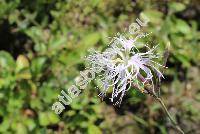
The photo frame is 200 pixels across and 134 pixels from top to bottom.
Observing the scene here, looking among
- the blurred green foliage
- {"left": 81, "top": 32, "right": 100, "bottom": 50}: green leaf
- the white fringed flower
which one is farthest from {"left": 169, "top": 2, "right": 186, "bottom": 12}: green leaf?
the white fringed flower

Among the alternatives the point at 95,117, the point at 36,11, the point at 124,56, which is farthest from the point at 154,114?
the point at 124,56

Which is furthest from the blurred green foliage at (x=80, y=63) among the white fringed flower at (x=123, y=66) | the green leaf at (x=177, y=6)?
the white fringed flower at (x=123, y=66)

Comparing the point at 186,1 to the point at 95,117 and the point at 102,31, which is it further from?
the point at 95,117

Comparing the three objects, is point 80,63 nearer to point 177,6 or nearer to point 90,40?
point 90,40

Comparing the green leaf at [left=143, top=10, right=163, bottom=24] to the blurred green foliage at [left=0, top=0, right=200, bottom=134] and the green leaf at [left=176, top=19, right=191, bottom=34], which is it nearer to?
the blurred green foliage at [left=0, top=0, right=200, bottom=134]

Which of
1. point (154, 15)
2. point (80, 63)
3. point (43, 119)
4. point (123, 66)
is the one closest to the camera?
point (123, 66)

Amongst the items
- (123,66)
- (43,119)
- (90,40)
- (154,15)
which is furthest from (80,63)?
(123,66)
